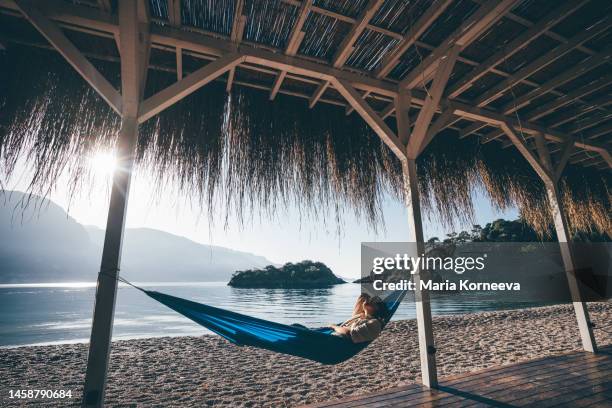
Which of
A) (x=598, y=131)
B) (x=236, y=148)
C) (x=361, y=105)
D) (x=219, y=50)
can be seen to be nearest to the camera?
(x=219, y=50)

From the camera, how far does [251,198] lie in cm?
240

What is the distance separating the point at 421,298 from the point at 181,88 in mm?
1985


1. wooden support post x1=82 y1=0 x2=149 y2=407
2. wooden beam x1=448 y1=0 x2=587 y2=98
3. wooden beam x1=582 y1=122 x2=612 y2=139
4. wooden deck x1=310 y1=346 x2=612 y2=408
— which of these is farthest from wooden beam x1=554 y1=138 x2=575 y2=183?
wooden support post x1=82 y1=0 x2=149 y2=407

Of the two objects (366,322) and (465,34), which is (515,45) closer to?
(465,34)

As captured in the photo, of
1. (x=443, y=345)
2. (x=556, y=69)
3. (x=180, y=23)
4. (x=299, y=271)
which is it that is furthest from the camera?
(x=299, y=271)

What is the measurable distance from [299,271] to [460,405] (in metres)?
35.4

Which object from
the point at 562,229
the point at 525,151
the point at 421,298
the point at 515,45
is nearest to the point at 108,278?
the point at 421,298

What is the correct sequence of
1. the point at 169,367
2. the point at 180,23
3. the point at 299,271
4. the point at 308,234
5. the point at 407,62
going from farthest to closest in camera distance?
the point at 299,271 → the point at 169,367 → the point at 308,234 → the point at 407,62 → the point at 180,23

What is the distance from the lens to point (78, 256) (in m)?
94.3

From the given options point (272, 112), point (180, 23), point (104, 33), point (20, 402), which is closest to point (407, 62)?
point (272, 112)

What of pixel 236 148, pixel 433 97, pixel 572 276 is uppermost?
pixel 433 97

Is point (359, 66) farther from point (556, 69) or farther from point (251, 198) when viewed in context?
point (556, 69)

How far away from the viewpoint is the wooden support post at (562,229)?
2402mm

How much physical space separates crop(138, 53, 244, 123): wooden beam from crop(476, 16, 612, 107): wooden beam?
6.80 ft
